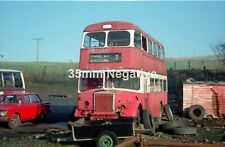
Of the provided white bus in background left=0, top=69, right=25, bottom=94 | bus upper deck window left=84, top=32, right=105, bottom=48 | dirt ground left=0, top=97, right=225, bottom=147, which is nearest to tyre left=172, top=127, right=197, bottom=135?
dirt ground left=0, top=97, right=225, bottom=147

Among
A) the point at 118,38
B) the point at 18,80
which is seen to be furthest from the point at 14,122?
Result: the point at 118,38

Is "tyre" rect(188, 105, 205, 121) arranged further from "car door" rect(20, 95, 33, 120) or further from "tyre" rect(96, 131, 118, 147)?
"tyre" rect(96, 131, 118, 147)

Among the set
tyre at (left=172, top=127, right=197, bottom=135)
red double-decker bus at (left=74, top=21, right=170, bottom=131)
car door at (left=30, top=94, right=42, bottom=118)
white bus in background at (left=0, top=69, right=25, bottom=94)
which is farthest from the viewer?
white bus in background at (left=0, top=69, right=25, bottom=94)

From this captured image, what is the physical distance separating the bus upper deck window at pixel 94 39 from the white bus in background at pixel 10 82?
7.05 meters

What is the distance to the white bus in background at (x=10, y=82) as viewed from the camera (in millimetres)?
21562

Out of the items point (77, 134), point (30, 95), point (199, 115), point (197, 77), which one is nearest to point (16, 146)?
point (77, 134)

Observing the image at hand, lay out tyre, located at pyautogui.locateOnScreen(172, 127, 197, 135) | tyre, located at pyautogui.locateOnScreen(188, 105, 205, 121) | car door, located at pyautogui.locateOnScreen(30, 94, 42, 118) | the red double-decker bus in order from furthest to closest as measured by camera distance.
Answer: tyre, located at pyautogui.locateOnScreen(188, 105, 205, 121) → car door, located at pyautogui.locateOnScreen(30, 94, 42, 118) → tyre, located at pyautogui.locateOnScreen(172, 127, 197, 135) → the red double-decker bus

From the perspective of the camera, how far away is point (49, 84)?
53938mm

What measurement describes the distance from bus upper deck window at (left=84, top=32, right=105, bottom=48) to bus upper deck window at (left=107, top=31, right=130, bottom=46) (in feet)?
0.95

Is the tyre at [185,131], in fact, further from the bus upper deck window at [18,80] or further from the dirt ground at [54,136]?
the bus upper deck window at [18,80]

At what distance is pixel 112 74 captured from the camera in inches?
610

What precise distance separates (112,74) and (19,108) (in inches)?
227

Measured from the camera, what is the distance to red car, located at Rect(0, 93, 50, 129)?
59.9 feet

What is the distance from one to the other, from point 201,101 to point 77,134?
14344mm
